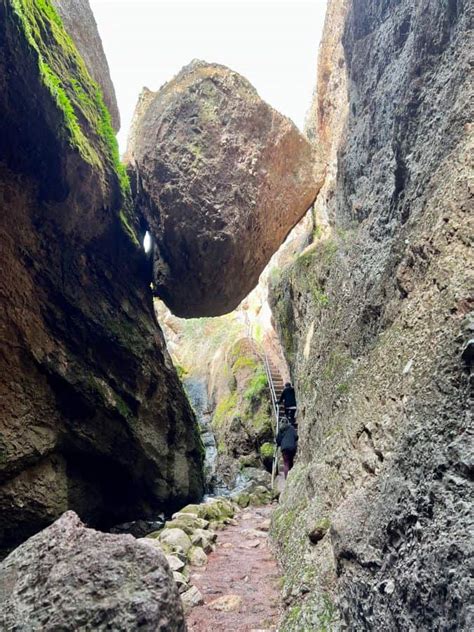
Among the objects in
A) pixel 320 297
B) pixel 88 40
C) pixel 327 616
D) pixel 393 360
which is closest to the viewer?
pixel 327 616

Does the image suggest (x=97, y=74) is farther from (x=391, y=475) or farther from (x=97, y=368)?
(x=391, y=475)

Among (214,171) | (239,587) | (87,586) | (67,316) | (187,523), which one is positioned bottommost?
(187,523)

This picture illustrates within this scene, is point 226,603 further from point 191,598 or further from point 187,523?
point 187,523

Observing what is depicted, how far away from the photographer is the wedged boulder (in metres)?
7.65

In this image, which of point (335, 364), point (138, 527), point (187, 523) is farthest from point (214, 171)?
point (138, 527)

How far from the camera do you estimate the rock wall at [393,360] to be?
1.92m

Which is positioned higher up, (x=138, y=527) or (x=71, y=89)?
(x=71, y=89)

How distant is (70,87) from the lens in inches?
248

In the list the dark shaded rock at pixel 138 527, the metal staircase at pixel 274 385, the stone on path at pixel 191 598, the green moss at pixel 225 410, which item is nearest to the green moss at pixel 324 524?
the stone on path at pixel 191 598

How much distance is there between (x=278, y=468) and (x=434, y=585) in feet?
30.4

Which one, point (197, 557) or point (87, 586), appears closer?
point (87, 586)

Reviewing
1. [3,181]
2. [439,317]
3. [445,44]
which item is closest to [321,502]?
[439,317]

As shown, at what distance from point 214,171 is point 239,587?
5976mm

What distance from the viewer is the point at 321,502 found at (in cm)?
378
